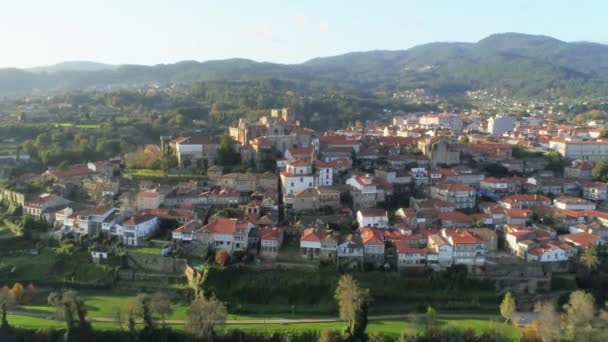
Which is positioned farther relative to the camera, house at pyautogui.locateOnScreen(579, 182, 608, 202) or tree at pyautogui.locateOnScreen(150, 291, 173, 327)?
house at pyautogui.locateOnScreen(579, 182, 608, 202)

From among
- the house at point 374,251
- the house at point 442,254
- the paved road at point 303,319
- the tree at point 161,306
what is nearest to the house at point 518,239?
the house at point 442,254

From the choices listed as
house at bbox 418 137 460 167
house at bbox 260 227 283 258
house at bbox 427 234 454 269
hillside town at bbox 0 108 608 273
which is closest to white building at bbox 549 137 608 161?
hillside town at bbox 0 108 608 273

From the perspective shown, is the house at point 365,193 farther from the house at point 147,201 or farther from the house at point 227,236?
the house at point 147,201

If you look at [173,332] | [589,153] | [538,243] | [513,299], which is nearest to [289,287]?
[173,332]

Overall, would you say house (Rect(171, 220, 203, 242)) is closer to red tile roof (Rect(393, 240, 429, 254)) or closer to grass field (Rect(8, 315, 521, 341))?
grass field (Rect(8, 315, 521, 341))

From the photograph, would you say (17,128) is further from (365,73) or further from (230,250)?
(365,73)

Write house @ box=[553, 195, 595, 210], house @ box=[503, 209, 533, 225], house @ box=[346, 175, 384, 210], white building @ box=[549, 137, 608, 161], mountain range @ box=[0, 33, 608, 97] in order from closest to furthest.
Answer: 1. house @ box=[503, 209, 533, 225]
2. house @ box=[553, 195, 595, 210]
3. house @ box=[346, 175, 384, 210]
4. white building @ box=[549, 137, 608, 161]
5. mountain range @ box=[0, 33, 608, 97]

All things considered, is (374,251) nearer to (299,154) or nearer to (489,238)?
(489,238)
